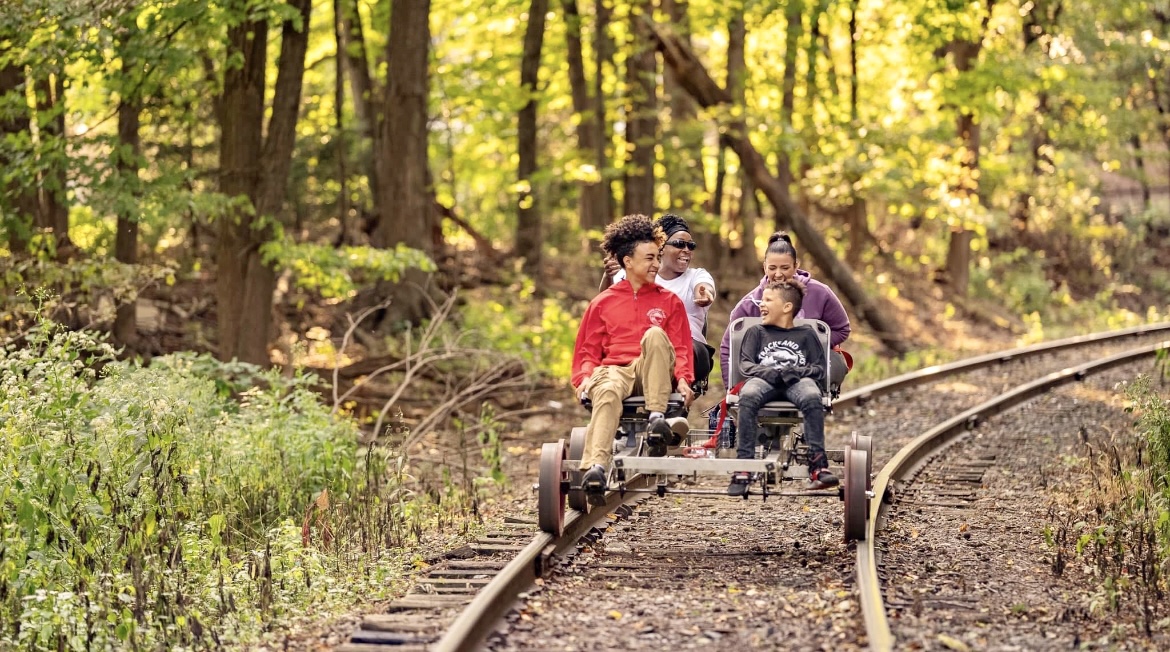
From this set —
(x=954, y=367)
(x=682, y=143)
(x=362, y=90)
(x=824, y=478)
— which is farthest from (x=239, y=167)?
(x=682, y=143)

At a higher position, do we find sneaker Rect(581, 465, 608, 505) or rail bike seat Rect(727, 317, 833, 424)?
rail bike seat Rect(727, 317, 833, 424)

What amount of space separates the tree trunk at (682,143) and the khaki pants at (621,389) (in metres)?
17.6

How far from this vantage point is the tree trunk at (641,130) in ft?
85.8

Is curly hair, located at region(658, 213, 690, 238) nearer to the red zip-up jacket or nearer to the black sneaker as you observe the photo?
the red zip-up jacket

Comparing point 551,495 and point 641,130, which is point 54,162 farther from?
point 641,130

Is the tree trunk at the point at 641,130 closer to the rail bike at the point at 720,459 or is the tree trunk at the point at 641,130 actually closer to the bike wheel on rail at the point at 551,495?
the rail bike at the point at 720,459

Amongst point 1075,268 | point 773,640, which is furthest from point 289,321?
point 1075,268

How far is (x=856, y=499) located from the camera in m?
7.96

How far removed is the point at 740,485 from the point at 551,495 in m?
1.24

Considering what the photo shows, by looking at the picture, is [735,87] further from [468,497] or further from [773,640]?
[773,640]

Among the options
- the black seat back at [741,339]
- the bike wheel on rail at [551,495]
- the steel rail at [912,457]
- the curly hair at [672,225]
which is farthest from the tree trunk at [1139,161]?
the bike wheel on rail at [551,495]

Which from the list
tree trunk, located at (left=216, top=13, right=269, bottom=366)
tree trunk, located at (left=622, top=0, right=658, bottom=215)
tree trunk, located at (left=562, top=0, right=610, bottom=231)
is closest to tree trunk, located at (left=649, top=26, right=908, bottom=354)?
tree trunk, located at (left=622, top=0, right=658, bottom=215)

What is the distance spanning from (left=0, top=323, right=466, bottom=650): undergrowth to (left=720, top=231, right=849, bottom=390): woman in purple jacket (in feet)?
8.92

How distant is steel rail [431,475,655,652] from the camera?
5.84 meters
